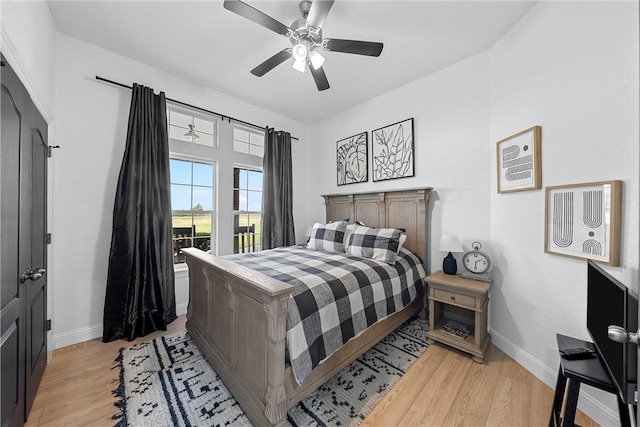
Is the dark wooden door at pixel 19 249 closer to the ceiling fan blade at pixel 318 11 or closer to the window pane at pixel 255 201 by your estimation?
the ceiling fan blade at pixel 318 11

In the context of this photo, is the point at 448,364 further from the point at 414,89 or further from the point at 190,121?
the point at 190,121

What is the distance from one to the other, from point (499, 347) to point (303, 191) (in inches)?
135

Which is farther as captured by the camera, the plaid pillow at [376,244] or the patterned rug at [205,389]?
the plaid pillow at [376,244]

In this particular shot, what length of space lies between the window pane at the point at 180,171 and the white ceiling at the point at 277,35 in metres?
1.08

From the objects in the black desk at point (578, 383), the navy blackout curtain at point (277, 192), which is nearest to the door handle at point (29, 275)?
the navy blackout curtain at point (277, 192)

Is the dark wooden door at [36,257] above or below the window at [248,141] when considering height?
below

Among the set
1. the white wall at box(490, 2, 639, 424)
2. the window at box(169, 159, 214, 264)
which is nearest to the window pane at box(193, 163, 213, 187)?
the window at box(169, 159, 214, 264)

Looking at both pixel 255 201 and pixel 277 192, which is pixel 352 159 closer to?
pixel 277 192

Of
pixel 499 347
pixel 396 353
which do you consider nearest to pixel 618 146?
pixel 499 347

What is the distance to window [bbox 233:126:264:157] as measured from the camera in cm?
367

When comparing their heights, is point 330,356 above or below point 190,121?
below

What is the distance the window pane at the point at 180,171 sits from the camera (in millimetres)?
3088

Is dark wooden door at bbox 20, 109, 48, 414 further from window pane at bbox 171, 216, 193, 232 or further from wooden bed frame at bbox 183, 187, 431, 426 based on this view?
window pane at bbox 171, 216, 193, 232

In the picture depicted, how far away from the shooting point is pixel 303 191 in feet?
14.8
